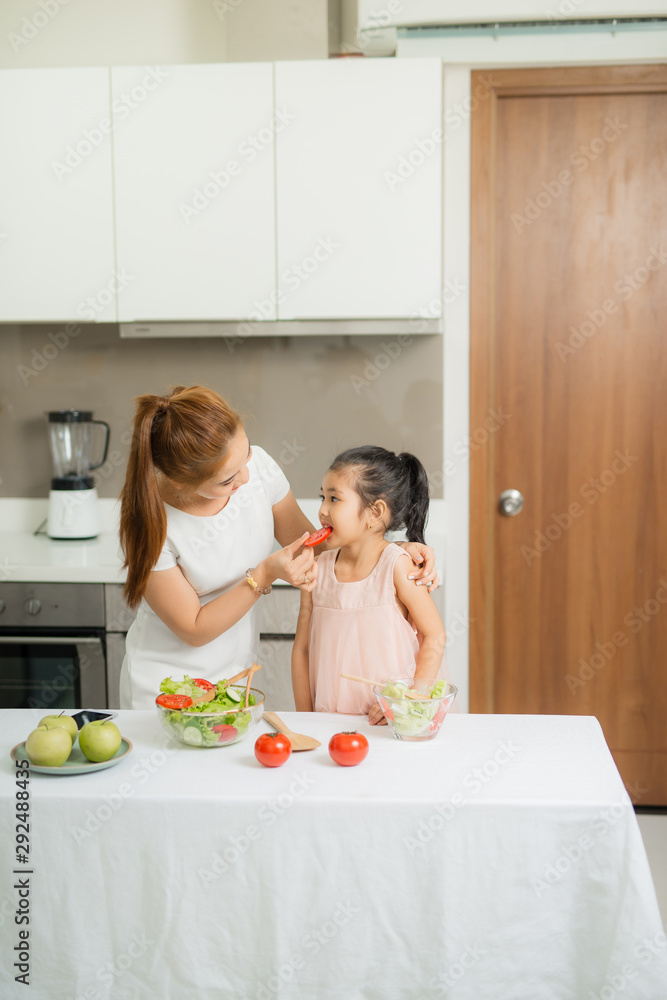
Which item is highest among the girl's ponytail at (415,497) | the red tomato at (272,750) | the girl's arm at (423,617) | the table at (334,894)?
the girl's ponytail at (415,497)

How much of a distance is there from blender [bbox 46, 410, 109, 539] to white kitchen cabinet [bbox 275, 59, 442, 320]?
859mm

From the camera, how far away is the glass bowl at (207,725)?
133 cm

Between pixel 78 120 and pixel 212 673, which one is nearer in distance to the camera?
pixel 212 673

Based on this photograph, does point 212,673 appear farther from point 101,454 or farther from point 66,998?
point 101,454

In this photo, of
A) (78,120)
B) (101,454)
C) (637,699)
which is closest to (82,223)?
(78,120)

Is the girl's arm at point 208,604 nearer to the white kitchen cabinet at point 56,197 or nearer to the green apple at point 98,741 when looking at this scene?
the green apple at point 98,741

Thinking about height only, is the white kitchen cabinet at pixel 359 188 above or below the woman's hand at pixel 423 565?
above

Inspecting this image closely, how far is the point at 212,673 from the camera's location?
1759 mm

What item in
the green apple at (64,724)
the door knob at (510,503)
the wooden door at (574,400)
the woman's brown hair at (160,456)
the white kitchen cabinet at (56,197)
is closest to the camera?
the green apple at (64,724)

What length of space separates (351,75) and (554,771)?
1.96m

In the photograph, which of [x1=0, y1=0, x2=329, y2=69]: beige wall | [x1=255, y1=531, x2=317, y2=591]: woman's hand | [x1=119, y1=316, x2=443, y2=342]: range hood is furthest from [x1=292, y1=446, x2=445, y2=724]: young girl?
[x1=0, y1=0, x2=329, y2=69]: beige wall

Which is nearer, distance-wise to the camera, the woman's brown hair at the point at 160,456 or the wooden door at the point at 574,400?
the woman's brown hair at the point at 160,456

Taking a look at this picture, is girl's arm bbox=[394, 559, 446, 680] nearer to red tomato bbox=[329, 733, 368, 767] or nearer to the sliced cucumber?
red tomato bbox=[329, 733, 368, 767]

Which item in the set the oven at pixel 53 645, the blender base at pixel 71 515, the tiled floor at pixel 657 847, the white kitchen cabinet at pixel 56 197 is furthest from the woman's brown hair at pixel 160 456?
the tiled floor at pixel 657 847
